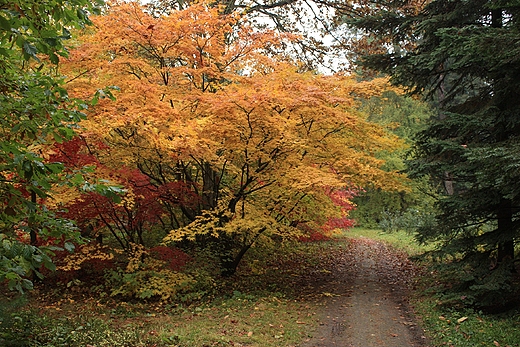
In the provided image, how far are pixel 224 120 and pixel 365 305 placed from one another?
5282 millimetres

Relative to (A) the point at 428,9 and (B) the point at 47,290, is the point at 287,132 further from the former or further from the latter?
(B) the point at 47,290

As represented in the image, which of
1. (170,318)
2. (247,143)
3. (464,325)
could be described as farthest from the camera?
(247,143)

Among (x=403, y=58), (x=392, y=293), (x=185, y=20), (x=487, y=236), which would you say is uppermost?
(x=185, y=20)

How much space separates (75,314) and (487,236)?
8.35 m

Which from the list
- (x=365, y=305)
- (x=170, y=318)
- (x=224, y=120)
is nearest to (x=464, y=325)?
(x=365, y=305)

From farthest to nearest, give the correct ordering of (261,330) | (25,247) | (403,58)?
(403,58) < (261,330) < (25,247)

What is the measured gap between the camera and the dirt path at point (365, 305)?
7.13 m

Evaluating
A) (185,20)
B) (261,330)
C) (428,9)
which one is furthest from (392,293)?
(185,20)

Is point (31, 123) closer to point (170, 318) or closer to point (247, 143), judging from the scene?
point (170, 318)

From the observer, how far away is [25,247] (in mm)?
2557

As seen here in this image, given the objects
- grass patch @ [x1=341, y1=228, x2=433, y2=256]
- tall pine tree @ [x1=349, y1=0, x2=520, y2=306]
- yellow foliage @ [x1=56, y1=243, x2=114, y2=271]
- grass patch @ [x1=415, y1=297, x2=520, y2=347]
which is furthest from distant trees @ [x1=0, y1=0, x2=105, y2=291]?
grass patch @ [x1=341, y1=228, x2=433, y2=256]

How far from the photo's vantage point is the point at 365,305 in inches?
366

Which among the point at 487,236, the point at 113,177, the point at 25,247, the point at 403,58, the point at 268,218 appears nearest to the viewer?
the point at 25,247

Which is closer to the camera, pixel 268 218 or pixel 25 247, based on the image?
pixel 25 247
